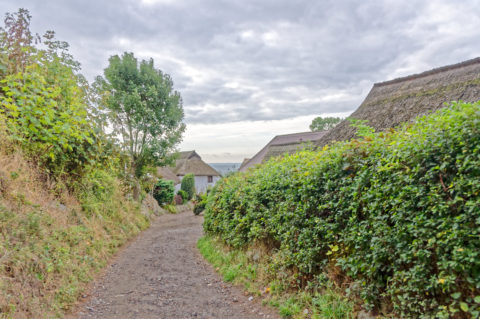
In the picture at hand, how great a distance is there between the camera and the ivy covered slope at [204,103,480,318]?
2311mm

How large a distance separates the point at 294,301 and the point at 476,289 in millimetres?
2352

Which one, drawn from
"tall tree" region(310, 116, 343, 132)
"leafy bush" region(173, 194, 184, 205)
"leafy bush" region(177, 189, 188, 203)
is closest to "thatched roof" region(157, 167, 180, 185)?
"leafy bush" region(177, 189, 188, 203)

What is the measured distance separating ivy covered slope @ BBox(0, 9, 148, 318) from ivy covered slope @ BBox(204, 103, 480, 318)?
3.72 m

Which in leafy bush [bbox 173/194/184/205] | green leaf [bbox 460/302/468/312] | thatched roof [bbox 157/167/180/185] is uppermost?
thatched roof [bbox 157/167/180/185]

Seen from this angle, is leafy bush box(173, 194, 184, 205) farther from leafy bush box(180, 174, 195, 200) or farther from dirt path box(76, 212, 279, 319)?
dirt path box(76, 212, 279, 319)

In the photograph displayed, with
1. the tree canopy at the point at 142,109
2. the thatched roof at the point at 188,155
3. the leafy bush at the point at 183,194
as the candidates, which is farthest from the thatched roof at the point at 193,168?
the tree canopy at the point at 142,109

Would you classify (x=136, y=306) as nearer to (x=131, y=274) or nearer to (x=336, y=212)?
(x=131, y=274)

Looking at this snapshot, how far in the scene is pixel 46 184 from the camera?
21.7ft

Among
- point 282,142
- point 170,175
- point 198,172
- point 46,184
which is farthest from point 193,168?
point 46,184

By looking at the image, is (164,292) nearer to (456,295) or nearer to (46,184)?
(46,184)

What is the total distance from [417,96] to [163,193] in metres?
18.6

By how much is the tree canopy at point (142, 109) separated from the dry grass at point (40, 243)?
30.6 ft

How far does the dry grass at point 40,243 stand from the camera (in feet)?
12.1

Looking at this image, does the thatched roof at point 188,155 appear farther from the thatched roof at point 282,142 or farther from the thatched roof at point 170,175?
the thatched roof at point 282,142
